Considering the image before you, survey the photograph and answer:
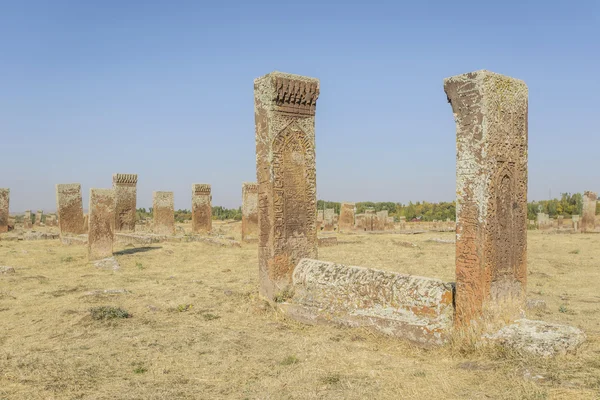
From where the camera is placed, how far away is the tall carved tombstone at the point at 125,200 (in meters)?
20.5

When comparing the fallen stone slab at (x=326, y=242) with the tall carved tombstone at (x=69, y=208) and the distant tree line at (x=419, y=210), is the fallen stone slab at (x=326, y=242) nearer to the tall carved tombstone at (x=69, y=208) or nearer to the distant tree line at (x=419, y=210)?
the tall carved tombstone at (x=69, y=208)

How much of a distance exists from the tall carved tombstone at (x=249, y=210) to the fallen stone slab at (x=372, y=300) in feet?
33.7

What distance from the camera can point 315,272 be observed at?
711 centimetres

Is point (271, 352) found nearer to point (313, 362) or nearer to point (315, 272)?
point (313, 362)

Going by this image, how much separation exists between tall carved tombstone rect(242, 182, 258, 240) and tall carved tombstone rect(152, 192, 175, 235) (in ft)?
15.4

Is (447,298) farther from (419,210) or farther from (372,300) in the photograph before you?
(419,210)

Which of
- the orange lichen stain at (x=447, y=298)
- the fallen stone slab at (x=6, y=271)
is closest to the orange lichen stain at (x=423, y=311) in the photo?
the orange lichen stain at (x=447, y=298)

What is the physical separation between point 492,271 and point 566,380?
129cm

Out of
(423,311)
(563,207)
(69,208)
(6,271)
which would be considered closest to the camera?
(423,311)

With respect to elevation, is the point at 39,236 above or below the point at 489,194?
below

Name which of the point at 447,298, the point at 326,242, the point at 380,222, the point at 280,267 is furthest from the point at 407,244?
the point at 447,298

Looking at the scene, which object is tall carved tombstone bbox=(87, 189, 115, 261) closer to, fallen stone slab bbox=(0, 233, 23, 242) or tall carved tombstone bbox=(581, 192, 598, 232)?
fallen stone slab bbox=(0, 233, 23, 242)

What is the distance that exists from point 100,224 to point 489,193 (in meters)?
11.0

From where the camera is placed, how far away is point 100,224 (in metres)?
13.3
